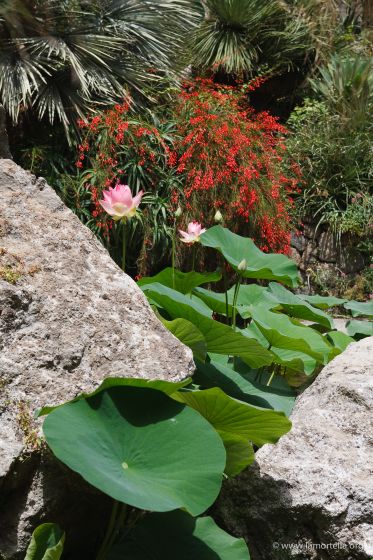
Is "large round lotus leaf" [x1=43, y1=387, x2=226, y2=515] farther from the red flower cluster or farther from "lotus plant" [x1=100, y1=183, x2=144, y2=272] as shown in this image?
the red flower cluster

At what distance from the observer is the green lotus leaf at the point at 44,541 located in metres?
1.57

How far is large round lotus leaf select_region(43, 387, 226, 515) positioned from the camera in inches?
57.9

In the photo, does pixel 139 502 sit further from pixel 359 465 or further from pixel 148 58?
pixel 148 58

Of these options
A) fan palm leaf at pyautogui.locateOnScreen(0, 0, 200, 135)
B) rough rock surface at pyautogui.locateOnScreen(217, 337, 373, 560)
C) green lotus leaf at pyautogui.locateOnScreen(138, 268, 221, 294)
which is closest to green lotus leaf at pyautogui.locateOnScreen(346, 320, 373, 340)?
green lotus leaf at pyautogui.locateOnScreen(138, 268, 221, 294)

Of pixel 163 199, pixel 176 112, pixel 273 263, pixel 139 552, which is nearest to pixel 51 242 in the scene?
pixel 139 552

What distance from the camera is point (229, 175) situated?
22.9 feet

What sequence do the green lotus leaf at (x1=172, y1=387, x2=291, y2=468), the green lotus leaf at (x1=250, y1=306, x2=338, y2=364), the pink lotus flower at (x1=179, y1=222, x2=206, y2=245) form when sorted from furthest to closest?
the pink lotus flower at (x1=179, y1=222, x2=206, y2=245) < the green lotus leaf at (x1=250, y1=306, x2=338, y2=364) < the green lotus leaf at (x1=172, y1=387, x2=291, y2=468)

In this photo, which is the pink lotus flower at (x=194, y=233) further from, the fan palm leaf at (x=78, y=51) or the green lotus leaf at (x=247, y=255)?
the fan palm leaf at (x=78, y=51)

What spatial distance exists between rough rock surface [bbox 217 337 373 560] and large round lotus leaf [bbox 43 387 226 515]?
42 centimetres

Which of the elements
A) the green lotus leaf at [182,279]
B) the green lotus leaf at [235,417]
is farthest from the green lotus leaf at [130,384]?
the green lotus leaf at [182,279]

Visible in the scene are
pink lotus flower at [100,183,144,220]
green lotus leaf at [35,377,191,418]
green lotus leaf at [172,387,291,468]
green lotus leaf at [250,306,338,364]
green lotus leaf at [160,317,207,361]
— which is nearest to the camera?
green lotus leaf at [35,377,191,418]

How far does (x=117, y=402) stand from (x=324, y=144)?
7.84m

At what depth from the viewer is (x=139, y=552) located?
64.9 inches

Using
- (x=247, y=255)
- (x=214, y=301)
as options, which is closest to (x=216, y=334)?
(x=214, y=301)
